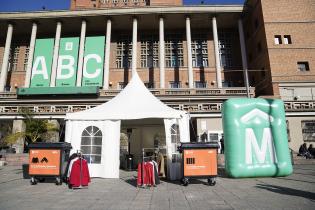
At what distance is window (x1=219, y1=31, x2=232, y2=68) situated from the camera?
3825 centimetres

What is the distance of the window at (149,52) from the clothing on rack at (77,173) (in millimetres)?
28956

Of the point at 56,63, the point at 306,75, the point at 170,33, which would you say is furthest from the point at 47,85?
the point at 306,75

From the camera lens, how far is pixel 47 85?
32219 mm

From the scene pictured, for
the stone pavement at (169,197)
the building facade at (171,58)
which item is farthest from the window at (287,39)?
the stone pavement at (169,197)

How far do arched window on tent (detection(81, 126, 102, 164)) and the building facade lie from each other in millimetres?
15004

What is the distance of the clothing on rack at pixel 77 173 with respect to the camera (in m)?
9.86

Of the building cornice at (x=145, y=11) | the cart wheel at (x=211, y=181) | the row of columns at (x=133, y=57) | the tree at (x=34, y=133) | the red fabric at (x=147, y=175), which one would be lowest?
the cart wheel at (x=211, y=181)

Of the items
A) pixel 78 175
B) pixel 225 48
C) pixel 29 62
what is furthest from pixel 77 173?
pixel 225 48

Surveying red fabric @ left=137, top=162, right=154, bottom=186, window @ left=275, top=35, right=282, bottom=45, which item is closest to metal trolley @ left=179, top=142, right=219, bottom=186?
red fabric @ left=137, top=162, right=154, bottom=186

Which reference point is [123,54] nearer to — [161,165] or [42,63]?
[42,63]

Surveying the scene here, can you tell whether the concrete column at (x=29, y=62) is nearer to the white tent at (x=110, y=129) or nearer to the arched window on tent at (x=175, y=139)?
the white tent at (x=110, y=129)

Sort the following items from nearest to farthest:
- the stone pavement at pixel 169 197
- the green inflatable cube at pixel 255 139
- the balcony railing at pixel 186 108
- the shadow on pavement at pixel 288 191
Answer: the stone pavement at pixel 169 197
the shadow on pavement at pixel 288 191
the green inflatable cube at pixel 255 139
the balcony railing at pixel 186 108

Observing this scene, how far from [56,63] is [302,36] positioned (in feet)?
102

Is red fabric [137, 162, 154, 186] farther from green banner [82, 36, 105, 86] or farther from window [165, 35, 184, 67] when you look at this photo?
window [165, 35, 184, 67]
